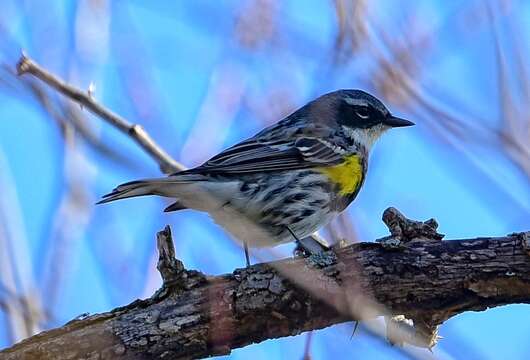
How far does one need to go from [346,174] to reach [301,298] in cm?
236

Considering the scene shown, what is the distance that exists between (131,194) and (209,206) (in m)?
0.85

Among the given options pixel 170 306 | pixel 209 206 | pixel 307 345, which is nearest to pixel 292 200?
pixel 209 206

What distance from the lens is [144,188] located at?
17.2ft

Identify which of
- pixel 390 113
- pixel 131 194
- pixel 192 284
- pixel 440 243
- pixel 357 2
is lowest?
pixel 440 243

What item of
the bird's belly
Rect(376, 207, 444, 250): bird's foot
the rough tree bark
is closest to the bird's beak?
the bird's belly

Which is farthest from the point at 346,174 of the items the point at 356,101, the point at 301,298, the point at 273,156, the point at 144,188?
the point at 301,298

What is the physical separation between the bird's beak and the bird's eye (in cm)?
21

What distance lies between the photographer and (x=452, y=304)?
175 inches

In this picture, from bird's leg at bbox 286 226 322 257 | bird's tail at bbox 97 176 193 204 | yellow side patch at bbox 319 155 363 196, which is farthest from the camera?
yellow side patch at bbox 319 155 363 196

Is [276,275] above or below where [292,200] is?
below

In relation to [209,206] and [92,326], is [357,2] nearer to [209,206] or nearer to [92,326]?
[209,206]

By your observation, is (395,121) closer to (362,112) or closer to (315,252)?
(362,112)

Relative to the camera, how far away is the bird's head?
7.50 m

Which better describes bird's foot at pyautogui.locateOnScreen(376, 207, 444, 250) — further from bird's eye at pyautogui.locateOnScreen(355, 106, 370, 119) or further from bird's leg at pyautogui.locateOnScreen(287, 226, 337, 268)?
bird's eye at pyautogui.locateOnScreen(355, 106, 370, 119)
